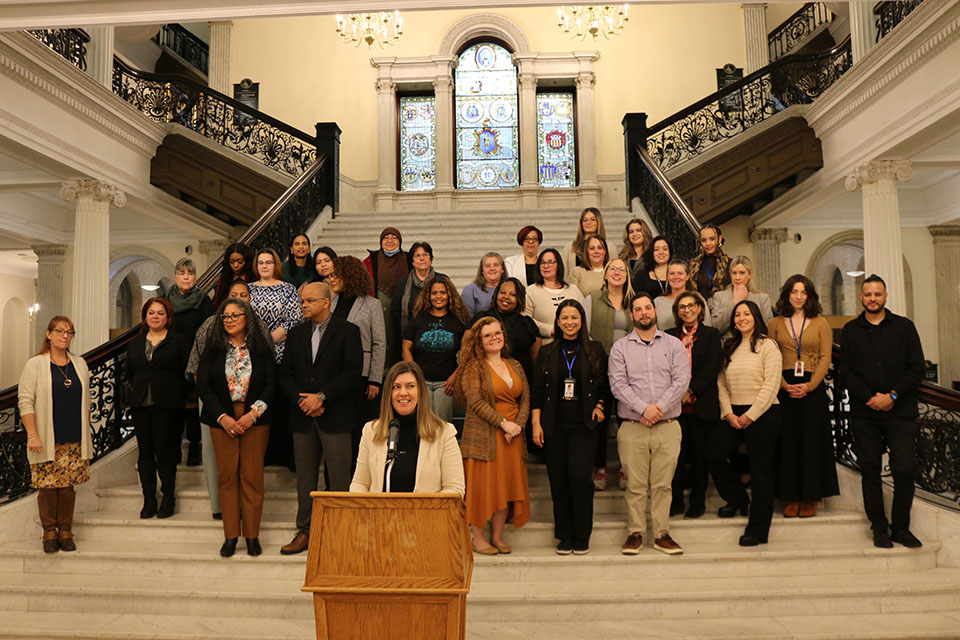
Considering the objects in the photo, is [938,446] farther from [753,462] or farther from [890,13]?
[890,13]

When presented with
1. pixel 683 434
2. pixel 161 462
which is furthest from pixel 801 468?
pixel 161 462

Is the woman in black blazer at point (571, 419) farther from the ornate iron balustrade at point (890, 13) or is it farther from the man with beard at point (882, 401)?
the ornate iron balustrade at point (890, 13)

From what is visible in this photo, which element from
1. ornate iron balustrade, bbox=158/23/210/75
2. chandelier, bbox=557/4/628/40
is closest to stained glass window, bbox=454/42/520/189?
chandelier, bbox=557/4/628/40

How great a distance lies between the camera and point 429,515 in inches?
119

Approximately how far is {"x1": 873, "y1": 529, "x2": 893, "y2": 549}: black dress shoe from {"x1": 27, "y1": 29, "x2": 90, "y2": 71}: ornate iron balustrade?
A: 8270 millimetres

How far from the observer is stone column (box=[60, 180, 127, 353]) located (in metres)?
9.15

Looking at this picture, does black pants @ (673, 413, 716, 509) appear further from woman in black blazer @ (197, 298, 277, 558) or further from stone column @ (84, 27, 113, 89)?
stone column @ (84, 27, 113, 89)

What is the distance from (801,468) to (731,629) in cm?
137

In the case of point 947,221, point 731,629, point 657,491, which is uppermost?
point 947,221

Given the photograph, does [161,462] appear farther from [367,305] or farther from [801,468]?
[801,468]

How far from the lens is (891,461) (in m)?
4.68

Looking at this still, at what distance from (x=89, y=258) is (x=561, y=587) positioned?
7.33 metres

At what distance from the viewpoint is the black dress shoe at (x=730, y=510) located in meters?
4.93

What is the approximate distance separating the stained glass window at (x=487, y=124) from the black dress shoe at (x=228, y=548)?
9.84 meters
